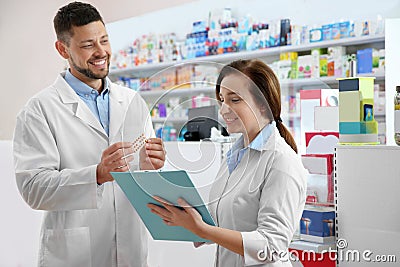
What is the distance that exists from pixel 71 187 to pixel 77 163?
5.2 inches

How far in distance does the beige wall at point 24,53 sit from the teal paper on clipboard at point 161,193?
15.2 ft

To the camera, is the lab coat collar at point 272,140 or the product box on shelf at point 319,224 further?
the product box on shelf at point 319,224

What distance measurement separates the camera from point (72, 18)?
215 cm

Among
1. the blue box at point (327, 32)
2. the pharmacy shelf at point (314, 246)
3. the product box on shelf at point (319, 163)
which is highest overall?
the blue box at point (327, 32)

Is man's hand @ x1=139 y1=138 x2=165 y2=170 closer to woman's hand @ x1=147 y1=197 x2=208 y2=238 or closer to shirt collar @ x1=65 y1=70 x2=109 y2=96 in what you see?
woman's hand @ x1=147 y1=197 x2=208 y2=238

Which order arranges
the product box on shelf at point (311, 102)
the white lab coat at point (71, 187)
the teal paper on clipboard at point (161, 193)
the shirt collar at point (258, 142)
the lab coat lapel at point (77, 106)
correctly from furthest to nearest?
1. the product box on shelf at point (311, 102)
2. the lab coat lapel at point (77, 106)
3. the white lab coat at point (71, 187)
4. the shirt collar at point (258, 142)
5. the teal paper on clipboard at point (161, 193)

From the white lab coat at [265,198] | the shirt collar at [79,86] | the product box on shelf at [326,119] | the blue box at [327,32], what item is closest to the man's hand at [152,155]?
the white lab coat at [265,198]

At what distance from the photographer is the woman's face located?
1.44 metres

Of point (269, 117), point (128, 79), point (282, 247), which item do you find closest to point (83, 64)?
point (269, 117)

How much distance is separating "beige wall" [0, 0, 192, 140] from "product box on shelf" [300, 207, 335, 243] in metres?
4.07

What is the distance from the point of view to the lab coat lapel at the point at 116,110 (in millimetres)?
2213

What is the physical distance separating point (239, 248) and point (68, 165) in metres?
0.87

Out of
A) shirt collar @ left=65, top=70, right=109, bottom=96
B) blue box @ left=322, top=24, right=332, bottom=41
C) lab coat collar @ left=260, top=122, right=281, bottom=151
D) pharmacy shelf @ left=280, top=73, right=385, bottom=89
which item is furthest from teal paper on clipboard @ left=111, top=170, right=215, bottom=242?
blue box @ left=322, top=24, right=332, bottom=41

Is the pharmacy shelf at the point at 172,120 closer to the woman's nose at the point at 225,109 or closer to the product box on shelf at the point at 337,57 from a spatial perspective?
the woman's nose at the point at 225,109
